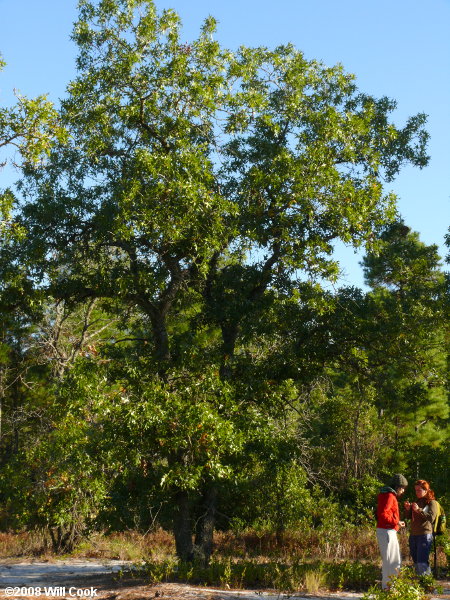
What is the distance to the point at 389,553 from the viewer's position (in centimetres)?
906

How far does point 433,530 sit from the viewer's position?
10.1 metres

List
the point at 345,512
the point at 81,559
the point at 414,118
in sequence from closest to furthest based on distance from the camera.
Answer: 1. the point at 414,118
2. the point at 81,559
3. the point at 345,512

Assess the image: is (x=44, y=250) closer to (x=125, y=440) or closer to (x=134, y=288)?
(x=134, y=288)

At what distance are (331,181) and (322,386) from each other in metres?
4.64

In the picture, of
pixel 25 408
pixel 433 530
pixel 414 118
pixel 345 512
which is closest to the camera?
pixel 433 530

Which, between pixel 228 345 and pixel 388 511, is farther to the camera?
pixel 228 345

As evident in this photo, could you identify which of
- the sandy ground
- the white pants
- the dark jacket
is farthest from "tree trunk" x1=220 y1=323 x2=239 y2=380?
the white pants

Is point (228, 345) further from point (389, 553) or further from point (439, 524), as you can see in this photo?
point (389, 553)

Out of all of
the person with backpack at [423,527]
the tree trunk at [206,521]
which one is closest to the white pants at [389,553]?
the person with backpack at [423,527]

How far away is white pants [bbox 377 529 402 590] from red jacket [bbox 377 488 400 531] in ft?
0.25

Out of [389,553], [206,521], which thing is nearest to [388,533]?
[389,553]

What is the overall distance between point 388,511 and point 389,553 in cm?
53

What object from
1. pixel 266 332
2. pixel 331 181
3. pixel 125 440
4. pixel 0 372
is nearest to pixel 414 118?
pixel 331 181

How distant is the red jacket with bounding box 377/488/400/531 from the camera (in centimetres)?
916
